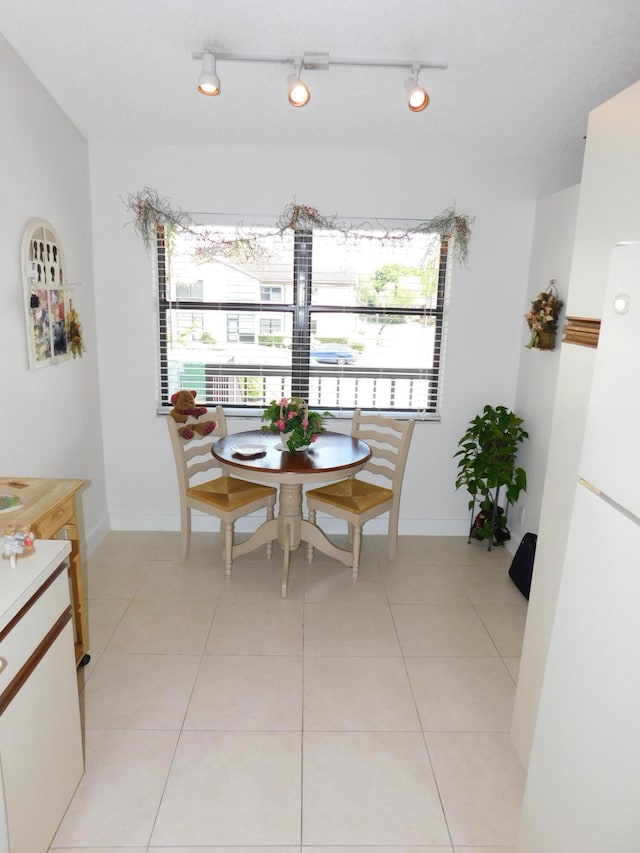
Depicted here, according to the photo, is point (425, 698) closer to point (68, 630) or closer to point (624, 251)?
point (68, 630)

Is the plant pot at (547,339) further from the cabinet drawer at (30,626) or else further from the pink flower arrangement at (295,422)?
the cabinet drawer at (30,626)

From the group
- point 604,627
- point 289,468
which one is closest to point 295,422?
point 289,468

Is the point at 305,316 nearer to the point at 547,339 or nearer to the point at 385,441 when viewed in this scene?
the point at 385,441

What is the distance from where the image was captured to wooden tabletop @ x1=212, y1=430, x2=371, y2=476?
3.00m

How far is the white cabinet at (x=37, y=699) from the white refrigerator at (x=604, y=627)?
4.40ft

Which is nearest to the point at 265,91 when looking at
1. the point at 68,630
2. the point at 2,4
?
the point at 2,4

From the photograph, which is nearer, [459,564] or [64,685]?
[64,685]

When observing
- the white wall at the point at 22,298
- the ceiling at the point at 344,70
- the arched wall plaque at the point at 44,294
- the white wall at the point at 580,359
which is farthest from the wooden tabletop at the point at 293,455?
the ceiling at the point at 344,70

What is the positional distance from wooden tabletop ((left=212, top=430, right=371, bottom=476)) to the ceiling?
183 centimetres

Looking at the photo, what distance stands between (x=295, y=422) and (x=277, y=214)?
1415 millimetres

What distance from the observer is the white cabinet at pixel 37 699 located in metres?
1.39

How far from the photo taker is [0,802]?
52.9 inches

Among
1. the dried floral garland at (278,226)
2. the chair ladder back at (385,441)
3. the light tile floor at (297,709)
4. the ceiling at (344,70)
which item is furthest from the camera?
the dried floral garland at (278,226)

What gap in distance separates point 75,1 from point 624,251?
2377 mm
